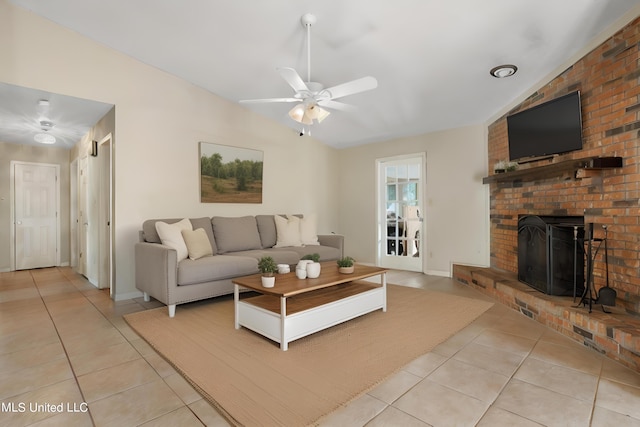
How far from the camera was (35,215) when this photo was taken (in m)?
5.75

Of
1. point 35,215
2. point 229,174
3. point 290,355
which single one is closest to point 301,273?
point 290,355

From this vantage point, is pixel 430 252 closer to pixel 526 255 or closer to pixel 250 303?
pixel 526 255

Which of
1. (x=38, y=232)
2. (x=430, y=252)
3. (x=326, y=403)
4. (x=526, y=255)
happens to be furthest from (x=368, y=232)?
(x=38, y=232)

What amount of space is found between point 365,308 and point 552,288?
1.76 m

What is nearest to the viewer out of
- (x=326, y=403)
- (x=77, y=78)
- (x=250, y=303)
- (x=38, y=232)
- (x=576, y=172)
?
(x=326, y=403)

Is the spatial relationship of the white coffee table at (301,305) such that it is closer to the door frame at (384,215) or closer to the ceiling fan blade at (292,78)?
the ceiling fan blade at (292,78)

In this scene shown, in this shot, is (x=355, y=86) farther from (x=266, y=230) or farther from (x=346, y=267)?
(x=266, y=230)

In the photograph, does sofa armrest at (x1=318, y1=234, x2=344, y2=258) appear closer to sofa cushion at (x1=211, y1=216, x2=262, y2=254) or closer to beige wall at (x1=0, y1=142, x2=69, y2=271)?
sofa cushion at (x1=211, y1=216, x2=262, y2=254)

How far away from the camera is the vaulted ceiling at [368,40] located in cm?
255

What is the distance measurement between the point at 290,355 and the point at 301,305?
1.42 ft

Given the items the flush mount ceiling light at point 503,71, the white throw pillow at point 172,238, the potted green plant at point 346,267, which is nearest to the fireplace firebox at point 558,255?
the flush mount ceiling light at point 503,71

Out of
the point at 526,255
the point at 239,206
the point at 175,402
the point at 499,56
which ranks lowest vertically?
the point at 175,402

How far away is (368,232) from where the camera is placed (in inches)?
240

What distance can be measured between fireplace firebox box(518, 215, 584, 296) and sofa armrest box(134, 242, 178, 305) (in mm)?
3553
